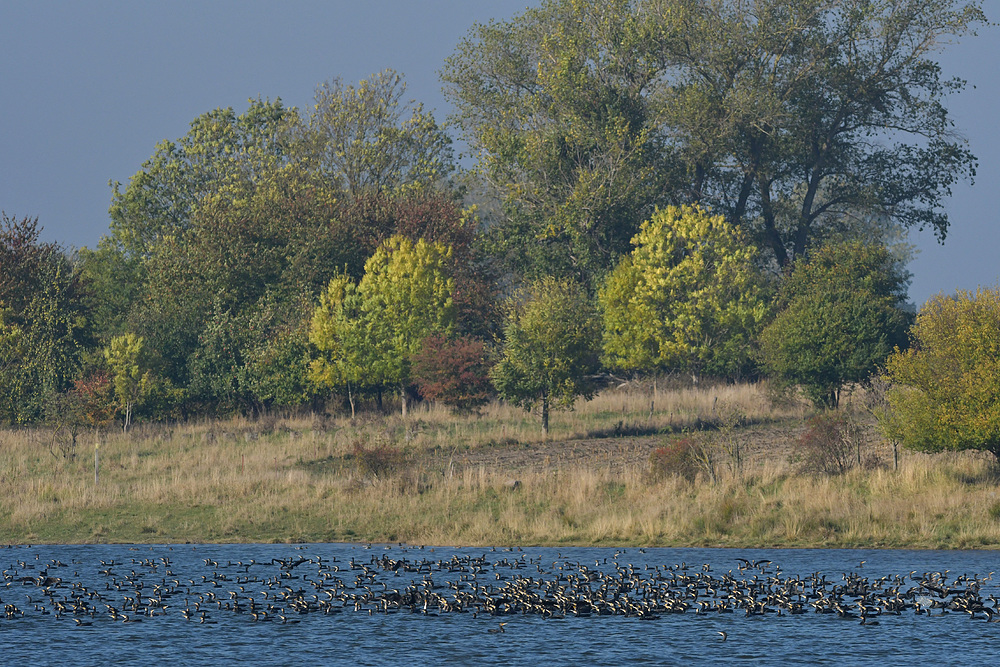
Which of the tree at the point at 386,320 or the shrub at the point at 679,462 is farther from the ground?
the tree at the point at 386,320

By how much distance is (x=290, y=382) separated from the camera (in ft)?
245

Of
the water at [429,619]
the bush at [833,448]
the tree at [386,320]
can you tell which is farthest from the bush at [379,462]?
the tree at [386,320]

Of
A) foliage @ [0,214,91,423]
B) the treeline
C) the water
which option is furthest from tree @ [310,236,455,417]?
the water

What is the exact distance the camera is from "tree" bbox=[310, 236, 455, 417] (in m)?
73.5

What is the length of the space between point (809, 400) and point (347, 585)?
41738 mm

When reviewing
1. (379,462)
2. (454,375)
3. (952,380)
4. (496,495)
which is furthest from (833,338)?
(379,462)

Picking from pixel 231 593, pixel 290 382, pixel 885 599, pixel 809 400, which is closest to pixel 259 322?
pixel 290 382

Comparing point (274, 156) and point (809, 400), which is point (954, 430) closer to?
point (809, 400)

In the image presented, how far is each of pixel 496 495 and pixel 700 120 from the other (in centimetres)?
5214

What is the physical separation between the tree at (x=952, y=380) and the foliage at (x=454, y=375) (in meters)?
23.1

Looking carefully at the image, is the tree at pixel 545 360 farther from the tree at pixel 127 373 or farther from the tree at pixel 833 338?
the tree at pixel 127 373

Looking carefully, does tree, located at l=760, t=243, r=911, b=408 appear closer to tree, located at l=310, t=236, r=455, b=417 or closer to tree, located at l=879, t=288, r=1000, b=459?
tree, located at l=879, t=288, r=1000, b=459

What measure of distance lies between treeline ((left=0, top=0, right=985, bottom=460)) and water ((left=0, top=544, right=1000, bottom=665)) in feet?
84.1

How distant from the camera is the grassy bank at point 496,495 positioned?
43.0 m
